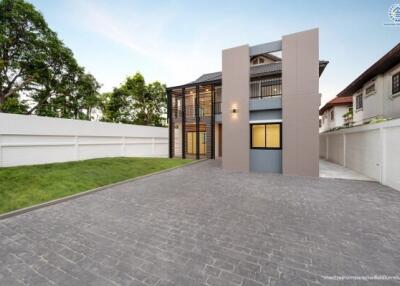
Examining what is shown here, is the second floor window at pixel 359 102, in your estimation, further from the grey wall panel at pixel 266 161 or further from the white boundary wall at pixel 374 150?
A: the grey wall panel at pixel 266 161

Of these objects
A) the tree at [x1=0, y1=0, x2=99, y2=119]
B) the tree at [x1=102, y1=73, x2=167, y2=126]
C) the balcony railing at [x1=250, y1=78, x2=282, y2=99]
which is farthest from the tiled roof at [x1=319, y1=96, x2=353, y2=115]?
the tree at [x1=0, y1=0, x2=99, y2=119]

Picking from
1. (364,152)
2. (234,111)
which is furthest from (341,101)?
(234,111)

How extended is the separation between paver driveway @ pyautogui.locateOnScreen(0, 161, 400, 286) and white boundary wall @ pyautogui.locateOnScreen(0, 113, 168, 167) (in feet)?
17.3

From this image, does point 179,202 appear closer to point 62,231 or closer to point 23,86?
point 62,231

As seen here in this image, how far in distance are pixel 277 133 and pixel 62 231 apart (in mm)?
9301

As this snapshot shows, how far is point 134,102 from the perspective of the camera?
21.4 metres

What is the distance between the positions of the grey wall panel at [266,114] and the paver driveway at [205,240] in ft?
15.5

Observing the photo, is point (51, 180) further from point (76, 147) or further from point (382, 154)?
point (382, 154)

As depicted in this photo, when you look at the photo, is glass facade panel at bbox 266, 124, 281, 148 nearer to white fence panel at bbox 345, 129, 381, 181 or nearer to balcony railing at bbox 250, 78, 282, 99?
white fence panel at bbox 345, 129, 381, 181

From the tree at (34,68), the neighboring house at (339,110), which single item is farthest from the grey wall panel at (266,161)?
the tree at (34,68)

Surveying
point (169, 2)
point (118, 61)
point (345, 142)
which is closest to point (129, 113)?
point (118, 61)

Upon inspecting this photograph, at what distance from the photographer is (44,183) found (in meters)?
6.00

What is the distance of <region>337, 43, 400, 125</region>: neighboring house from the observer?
337 inches

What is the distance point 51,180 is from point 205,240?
6.59 m
